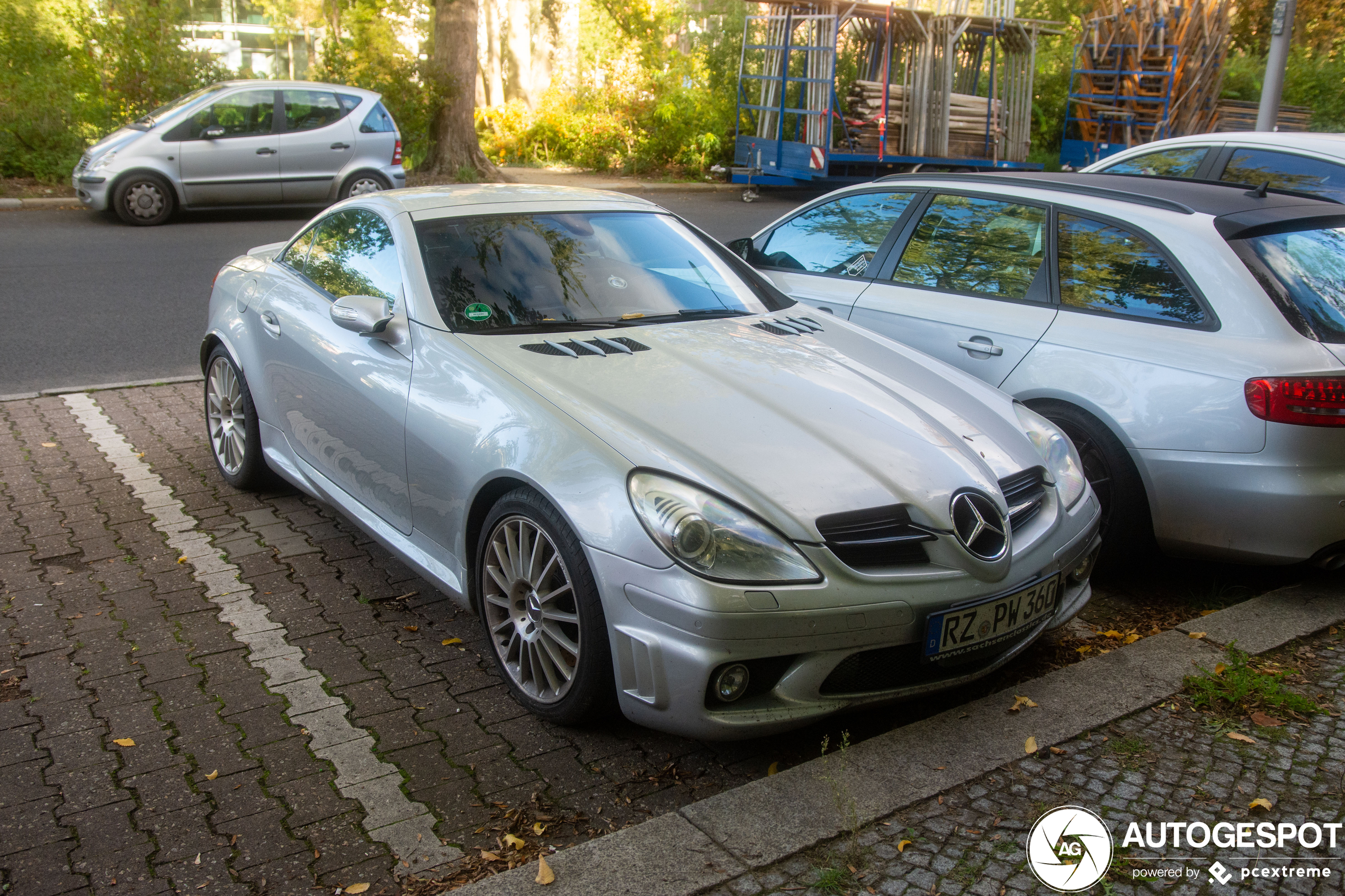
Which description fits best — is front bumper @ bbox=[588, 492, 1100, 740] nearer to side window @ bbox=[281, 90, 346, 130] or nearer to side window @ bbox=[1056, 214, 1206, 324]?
side window @ bbox=[1056, 214, 1206, 324]

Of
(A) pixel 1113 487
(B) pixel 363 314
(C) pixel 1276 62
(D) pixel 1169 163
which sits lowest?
(A) pixel 1113 487

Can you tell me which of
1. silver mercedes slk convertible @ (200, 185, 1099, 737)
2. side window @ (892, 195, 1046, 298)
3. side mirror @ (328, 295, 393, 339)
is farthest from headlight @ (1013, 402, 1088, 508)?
side mirror @ (328, 295, 393, 339)

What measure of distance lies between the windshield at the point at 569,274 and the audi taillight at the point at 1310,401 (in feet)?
6.24

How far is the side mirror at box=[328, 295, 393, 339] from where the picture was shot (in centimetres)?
407

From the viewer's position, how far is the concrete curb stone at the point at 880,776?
2.73 metres

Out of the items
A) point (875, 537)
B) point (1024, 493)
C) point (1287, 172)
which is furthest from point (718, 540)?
point (1287, 172)

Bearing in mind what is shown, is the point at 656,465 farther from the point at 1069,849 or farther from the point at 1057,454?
the point at 1057,454

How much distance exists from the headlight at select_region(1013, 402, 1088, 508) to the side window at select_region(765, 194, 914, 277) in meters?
1.73

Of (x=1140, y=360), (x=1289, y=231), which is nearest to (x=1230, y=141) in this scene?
(x=1289, y=231)

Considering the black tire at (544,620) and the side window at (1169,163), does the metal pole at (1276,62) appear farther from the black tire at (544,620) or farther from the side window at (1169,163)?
the black tire at (544,620)

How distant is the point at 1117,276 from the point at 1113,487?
89 cm

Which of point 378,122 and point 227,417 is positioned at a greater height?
point 378,122

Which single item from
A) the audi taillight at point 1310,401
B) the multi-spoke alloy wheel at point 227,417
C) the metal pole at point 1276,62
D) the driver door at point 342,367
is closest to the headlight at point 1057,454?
the audi taillight at point 1310,401

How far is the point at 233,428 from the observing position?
5.44m
